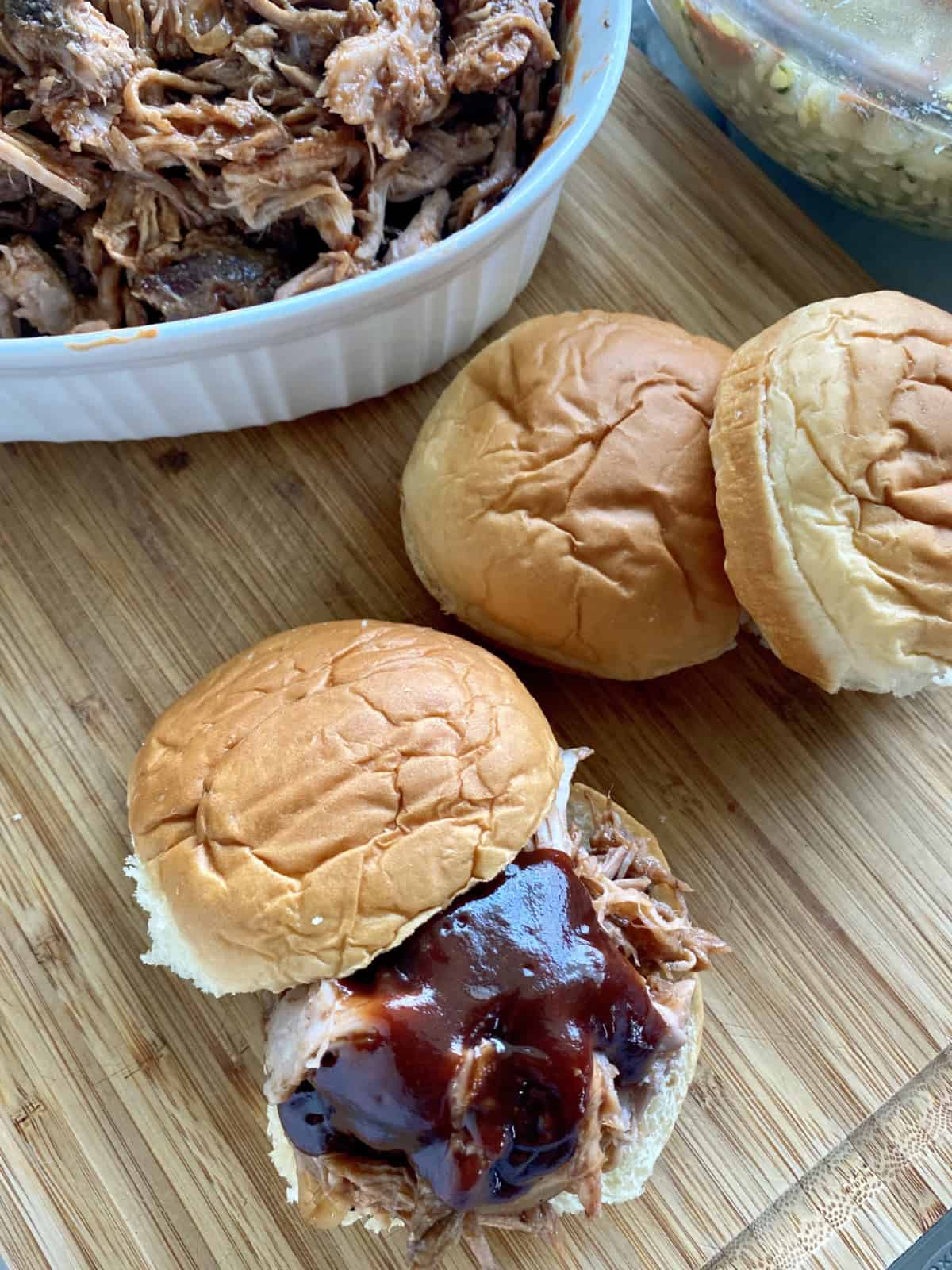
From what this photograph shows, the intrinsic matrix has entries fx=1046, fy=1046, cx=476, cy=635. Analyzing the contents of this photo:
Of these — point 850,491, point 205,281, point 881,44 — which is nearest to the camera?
point 850,491

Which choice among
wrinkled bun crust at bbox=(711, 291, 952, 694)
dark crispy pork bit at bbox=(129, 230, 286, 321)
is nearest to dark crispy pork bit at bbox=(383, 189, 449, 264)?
dark crispy pork bit at bbox=(129, 230, 286, 321)

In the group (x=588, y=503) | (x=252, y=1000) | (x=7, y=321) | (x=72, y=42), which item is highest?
(x=72, y=42)

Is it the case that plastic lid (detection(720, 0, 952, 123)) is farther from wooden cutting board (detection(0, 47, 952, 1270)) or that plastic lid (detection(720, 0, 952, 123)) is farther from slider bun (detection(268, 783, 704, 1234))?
slider bun (detection(268, 783, 704, 1234))

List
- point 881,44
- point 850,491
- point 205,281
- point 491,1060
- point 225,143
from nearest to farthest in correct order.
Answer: point 491,1060 < point 850,491 < point 225,143 < point 205,281 < point 881,44

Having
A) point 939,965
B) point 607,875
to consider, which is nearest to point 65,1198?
point 607,875

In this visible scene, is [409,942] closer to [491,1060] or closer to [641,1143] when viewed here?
[491,1060]

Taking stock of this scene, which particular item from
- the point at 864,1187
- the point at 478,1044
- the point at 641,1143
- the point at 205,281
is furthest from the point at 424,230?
the point at 864,1187

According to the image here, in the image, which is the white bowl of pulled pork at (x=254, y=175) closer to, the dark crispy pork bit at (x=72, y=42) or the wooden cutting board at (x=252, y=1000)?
the dark crispy pork bit at (x=72, y=42)
